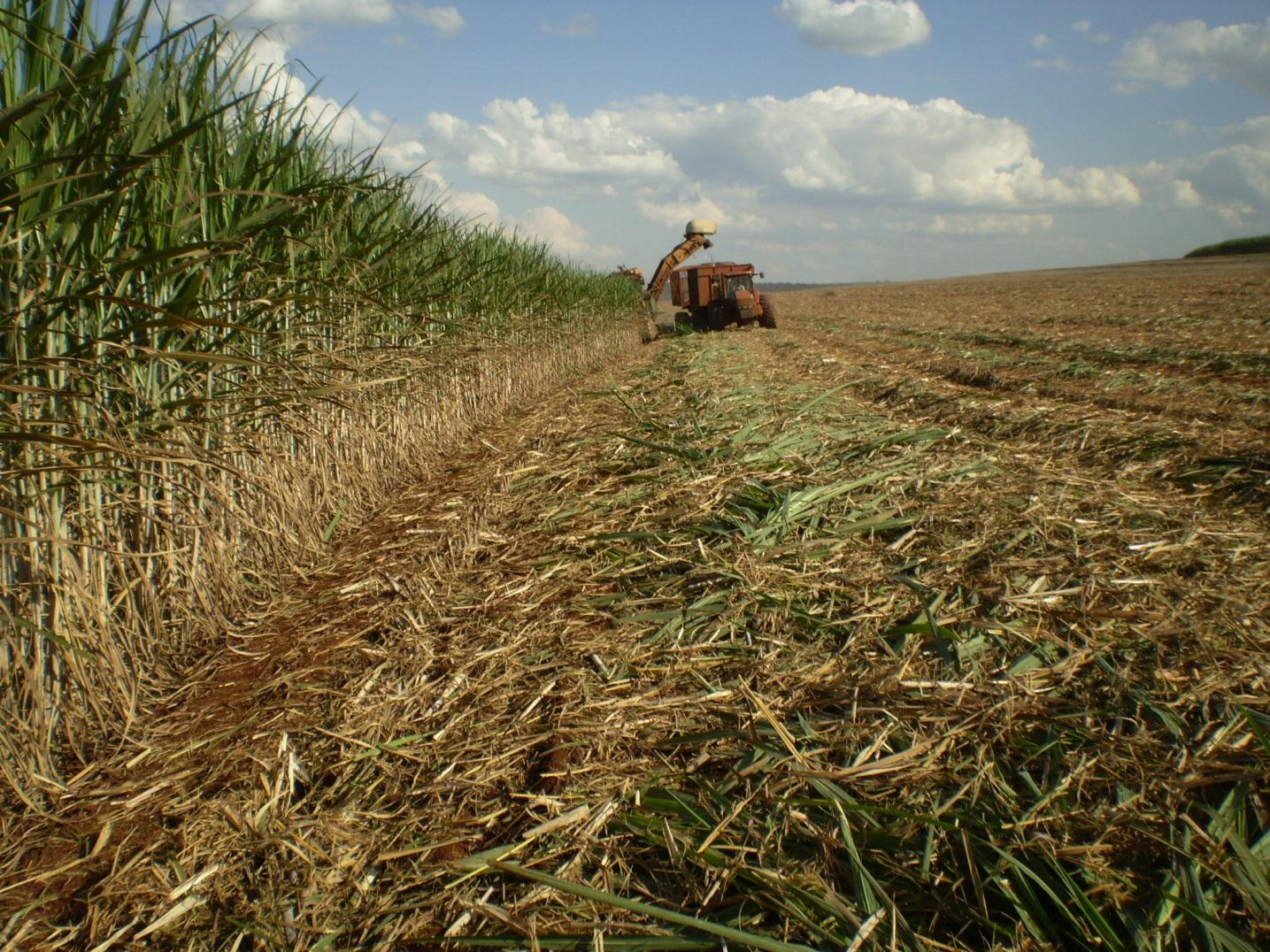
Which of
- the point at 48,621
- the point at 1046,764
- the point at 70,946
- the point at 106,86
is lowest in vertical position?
the point at 70,946

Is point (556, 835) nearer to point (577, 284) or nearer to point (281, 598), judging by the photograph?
point (281, 598)

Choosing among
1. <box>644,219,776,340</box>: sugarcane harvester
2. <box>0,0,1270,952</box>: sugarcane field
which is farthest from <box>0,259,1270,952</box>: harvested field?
<box>644,219,776,340</box>: sugarcane harvester

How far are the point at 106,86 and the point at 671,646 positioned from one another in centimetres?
216

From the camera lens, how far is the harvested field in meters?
1.53

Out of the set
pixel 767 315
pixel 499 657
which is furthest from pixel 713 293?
pixel 499 657

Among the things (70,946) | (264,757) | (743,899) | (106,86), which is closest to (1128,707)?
(743,899)

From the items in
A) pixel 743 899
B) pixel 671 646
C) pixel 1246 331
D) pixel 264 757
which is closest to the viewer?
pixel 743 899

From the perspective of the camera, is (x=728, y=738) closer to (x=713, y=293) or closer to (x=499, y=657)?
(x=499, y=657)

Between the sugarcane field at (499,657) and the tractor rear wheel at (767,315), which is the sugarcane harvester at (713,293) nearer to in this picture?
the tractor rear wheel at (767,315)

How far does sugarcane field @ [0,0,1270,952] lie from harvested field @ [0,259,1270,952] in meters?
0.01

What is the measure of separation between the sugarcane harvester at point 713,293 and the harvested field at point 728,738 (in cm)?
1559

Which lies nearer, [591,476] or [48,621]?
[48,621]

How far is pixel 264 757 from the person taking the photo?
2125 mm

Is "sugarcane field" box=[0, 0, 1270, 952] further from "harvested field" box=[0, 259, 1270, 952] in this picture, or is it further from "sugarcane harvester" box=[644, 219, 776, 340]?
"sugarcane harvester" box=[644, 219, 776, 340]
